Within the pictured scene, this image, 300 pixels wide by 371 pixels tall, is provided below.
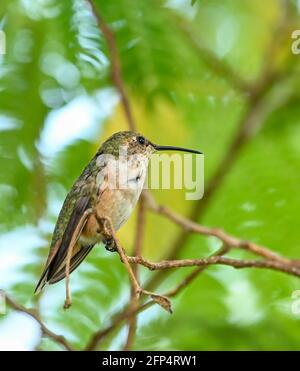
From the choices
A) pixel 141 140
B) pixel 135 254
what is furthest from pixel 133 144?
pixel 135 254

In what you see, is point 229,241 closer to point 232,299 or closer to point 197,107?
point 232,299

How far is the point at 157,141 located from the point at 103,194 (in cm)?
65

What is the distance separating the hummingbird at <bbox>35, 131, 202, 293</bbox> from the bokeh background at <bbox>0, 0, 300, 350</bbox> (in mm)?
156

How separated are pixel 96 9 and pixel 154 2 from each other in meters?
0.60

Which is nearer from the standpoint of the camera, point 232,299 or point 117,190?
point 117,190

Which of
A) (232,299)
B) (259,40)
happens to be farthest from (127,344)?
(259,40)

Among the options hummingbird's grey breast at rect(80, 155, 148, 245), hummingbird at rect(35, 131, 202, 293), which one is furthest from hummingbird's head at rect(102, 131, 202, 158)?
hummingbird's grey breast at rect(80, 155, 148, 245)

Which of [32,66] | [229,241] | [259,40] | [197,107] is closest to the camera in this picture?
[229,241]

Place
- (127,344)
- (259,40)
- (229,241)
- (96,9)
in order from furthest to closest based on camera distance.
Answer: (259,40), (96,9), (127,344), (229,241)

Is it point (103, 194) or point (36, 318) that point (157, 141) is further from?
point (36, 318)

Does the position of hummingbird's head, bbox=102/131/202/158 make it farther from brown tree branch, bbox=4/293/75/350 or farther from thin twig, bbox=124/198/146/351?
brown tree branch, bbox=4/293/75/350

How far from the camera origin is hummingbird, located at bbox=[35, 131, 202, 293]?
379cm

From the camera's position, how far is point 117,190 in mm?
4031

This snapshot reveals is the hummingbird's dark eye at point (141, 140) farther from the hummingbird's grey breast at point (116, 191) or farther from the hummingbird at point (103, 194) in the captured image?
the hummingbird's grey breast at point (116, 191)
